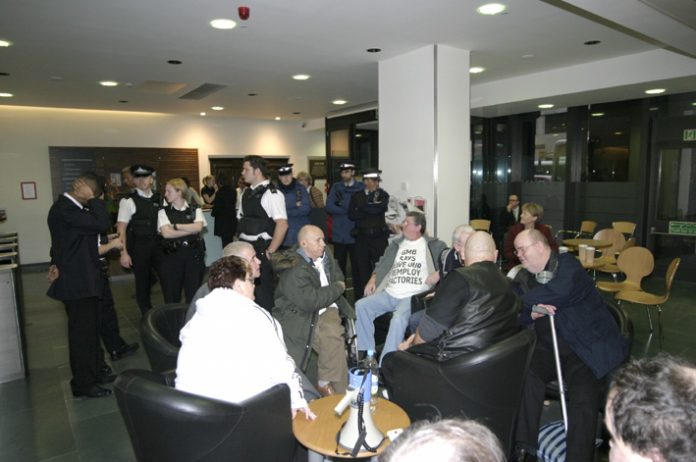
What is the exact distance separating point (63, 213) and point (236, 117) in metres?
8.45

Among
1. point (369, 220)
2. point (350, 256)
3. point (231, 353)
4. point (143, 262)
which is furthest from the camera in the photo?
point (350, 256)

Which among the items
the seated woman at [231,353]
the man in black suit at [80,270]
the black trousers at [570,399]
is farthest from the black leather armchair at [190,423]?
the man in black suit at [80,270]

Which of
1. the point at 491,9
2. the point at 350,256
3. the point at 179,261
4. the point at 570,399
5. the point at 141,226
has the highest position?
the point at 491,9

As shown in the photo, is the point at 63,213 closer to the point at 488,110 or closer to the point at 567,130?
the point at 488,110

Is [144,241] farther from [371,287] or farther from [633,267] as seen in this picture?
[633,267]

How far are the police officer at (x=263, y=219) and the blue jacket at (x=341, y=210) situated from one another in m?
1.69

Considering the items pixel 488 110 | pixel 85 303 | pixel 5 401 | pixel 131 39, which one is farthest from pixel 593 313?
pixel 488 110

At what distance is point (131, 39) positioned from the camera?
15.7 feet

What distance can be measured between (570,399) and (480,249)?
3.11 feet

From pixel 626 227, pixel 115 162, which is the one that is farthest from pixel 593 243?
pixel 115 162

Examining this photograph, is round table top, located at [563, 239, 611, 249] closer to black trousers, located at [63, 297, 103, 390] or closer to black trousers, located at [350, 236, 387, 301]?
black trousers, located at [350, 236, 387, 301]

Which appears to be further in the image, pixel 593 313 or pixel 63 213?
pixel 63 213

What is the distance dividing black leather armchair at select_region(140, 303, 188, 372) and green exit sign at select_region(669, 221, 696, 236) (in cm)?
774

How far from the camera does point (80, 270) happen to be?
362cm
